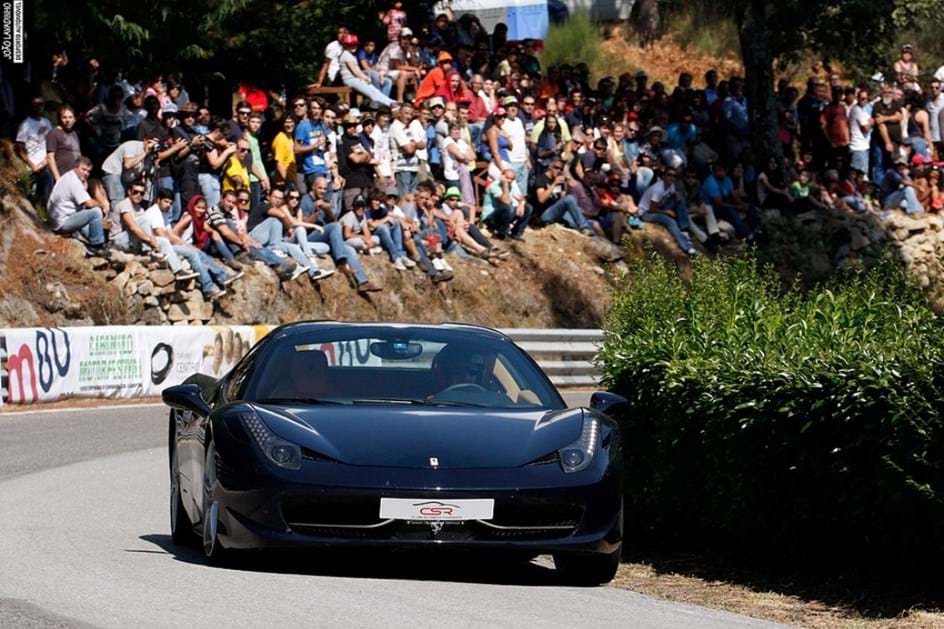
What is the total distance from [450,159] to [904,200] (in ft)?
38.8

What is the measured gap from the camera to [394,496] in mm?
7660

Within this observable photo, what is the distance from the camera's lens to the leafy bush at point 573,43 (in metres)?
50.2

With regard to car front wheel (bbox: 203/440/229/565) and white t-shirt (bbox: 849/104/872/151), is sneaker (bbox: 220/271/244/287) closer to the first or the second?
white t-shirt (bbox: 849/104/872/151)

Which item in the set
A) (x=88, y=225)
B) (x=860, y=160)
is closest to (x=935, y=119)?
(x=860, y=160)

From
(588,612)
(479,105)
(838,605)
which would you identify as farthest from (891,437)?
(479,105)

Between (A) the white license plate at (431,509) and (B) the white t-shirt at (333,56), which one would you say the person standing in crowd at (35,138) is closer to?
(B) the white t-shirt at (333,56)

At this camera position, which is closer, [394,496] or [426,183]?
[394,496]

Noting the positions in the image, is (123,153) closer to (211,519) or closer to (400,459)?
(211,519)

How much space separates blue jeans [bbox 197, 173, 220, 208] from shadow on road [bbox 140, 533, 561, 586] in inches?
532

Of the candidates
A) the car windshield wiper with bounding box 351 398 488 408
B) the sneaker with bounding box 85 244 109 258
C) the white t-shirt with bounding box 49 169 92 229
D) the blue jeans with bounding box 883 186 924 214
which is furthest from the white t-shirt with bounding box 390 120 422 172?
the car windshield wiper with bounding box 351 398 488 408

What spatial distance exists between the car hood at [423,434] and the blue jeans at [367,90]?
1832cm

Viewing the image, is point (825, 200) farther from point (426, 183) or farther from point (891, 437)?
point (891, 437)

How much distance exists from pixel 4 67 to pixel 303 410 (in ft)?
52.9

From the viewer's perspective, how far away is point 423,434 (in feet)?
26.2
